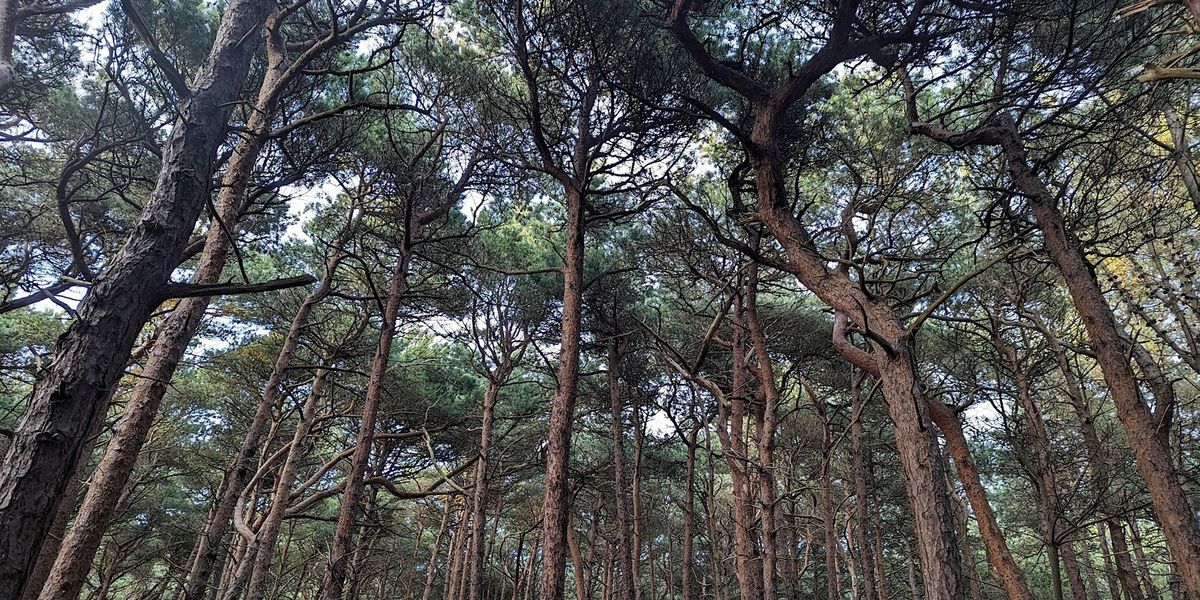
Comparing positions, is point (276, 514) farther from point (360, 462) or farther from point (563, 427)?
point (563, 427)

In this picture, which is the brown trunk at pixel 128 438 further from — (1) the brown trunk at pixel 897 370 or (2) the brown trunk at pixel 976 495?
(2) the brown trunk at pixel 976 495

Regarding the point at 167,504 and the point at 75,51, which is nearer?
the point at 75,51

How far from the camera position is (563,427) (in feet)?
17.8

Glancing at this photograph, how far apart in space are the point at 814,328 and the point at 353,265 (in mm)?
8081

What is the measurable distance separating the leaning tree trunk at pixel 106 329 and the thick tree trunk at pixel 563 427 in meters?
3.66

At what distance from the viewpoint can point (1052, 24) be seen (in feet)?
18.5

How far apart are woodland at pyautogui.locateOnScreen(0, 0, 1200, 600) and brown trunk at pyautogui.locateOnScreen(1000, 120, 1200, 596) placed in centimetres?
3

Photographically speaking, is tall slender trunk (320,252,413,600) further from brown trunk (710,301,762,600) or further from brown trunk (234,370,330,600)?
brown trunk (710,301,762,600)

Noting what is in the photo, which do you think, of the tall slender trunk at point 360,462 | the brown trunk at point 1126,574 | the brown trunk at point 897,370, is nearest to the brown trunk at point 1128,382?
the brown trunk at point 897,370

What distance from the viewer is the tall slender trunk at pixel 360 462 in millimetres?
5348

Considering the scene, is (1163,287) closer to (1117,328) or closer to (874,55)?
(1117,328)

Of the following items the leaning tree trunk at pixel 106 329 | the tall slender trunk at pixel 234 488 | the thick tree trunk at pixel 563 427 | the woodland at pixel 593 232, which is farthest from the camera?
the tall slender trunk at pixel 234 488

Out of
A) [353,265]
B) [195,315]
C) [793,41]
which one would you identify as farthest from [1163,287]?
[353,265]

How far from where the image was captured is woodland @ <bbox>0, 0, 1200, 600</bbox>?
125 inches
